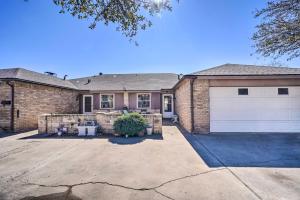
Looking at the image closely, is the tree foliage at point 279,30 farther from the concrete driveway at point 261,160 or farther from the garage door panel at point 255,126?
the concrete driveway at point 261,160

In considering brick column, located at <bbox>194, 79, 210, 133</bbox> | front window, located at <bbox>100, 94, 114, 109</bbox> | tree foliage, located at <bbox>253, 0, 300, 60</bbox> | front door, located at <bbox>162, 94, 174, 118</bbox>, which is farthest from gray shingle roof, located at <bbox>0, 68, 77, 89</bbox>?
tree foliage, located at <bbox>253, 0, 300, 60</bbox>

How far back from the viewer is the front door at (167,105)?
53.8 feet

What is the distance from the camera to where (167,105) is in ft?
54.4

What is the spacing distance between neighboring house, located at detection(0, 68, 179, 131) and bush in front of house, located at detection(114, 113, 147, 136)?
22.0ft

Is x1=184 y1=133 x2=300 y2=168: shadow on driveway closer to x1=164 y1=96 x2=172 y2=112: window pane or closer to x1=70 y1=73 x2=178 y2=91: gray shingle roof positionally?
x1=164 y1=96 x2=172 y2=112: window pane

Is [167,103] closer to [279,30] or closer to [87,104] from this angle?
[87,104]

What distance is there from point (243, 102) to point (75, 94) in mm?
14460

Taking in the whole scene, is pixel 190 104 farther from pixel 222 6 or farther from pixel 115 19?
pixel 115 19

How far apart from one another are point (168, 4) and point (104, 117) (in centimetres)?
684

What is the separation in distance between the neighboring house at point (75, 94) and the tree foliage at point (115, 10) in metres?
8.23

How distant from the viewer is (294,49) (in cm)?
677

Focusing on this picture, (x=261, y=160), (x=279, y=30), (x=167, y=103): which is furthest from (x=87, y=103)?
(x=279, y=30)

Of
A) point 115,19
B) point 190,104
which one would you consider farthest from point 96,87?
point 115,19

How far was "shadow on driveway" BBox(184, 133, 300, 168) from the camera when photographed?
15.2 ft
